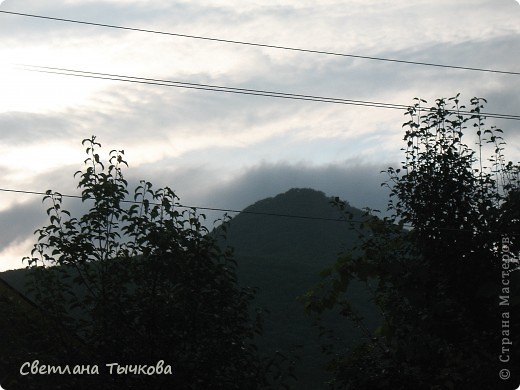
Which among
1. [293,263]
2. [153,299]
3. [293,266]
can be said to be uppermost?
[293,263]

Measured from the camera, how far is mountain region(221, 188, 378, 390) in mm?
41188

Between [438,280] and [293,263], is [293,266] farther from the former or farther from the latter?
[438,280]

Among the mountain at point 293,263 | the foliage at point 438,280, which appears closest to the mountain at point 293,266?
the mountain at point 293,263

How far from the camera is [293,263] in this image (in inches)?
2667

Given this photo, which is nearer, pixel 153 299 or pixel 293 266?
pixel 153 299

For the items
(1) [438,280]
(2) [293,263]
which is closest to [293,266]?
(2) [293,263]

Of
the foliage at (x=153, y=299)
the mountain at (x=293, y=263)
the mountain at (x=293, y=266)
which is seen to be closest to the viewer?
the foliage at (x=153, y=299)

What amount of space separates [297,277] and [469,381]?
160 ft

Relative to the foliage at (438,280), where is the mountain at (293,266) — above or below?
above

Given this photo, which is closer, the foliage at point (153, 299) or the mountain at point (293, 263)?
the foliage at point (153, 299)

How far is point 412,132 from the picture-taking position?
16453 millimetres

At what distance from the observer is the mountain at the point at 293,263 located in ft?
135

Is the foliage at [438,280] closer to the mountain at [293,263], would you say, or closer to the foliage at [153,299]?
the foliage at [153,299]

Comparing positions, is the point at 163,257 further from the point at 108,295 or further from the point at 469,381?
the point at 469,381
